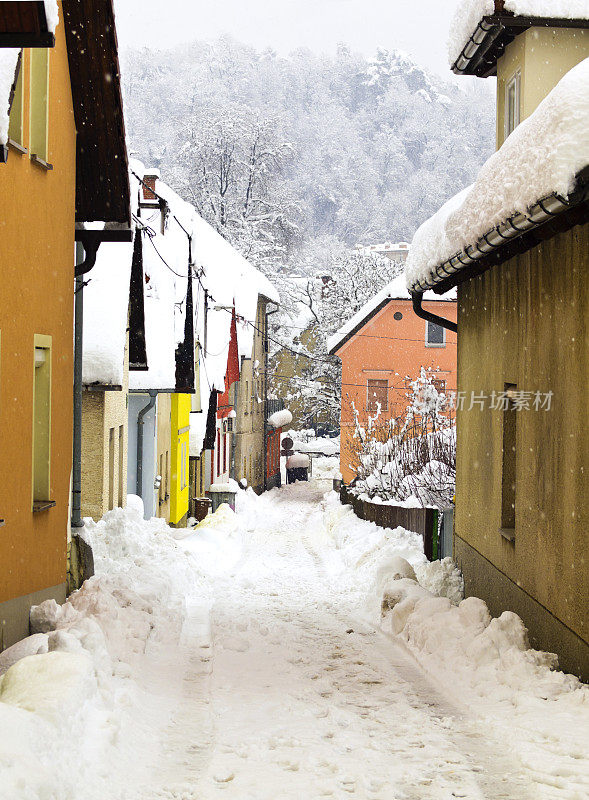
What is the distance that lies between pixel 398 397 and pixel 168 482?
647 inches

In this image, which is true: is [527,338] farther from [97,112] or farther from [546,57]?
[97,112]

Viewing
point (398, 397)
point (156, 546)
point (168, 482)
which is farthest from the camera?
point (398, 397)

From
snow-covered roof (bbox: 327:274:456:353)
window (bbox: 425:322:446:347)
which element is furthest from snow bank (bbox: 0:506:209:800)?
window (bbox: 425:322:446:347)

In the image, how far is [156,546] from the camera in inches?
557

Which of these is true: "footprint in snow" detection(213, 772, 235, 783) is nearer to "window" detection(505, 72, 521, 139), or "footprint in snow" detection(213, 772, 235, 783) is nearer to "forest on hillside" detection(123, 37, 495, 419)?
"window" detection(505, 72, 521, 139)

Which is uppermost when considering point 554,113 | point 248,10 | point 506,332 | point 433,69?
point 248,10

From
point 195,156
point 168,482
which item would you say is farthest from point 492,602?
point 195,156

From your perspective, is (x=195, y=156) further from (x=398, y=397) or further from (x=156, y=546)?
(x=156, y=546)

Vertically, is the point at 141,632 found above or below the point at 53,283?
below

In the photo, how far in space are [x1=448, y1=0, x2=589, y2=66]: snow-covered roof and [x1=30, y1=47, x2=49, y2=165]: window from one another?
14.5 ft

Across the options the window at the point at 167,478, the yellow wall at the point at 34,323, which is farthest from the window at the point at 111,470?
the window at the point at 167,478

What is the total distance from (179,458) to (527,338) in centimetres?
1644

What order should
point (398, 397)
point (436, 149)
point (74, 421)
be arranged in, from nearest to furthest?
point (74, 421)
point (398, 397)
point (436, 149)

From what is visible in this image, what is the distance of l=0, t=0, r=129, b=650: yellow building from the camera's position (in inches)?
312
